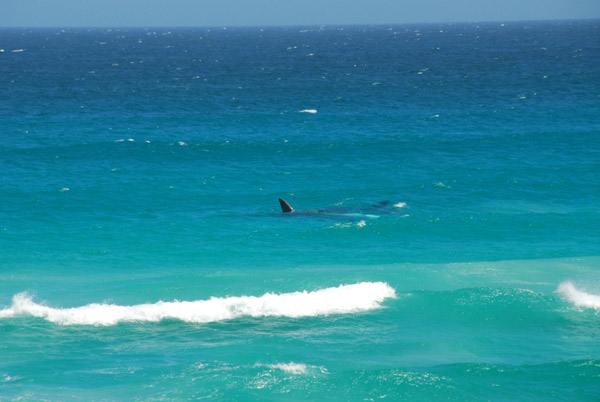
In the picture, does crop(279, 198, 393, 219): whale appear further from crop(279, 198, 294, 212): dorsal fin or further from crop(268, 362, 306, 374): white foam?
crop(268, 362, 306, 374): white foam

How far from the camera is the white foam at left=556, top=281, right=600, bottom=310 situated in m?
28.3

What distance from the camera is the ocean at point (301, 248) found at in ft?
74.9

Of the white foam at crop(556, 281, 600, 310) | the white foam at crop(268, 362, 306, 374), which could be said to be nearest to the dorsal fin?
the white foam at crop(556, 281, 600, 310)

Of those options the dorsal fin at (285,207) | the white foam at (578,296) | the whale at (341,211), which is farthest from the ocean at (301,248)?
the dorsal fin at (285,207)

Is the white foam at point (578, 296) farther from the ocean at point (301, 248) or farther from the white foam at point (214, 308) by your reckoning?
the white foam at point (214, 308)

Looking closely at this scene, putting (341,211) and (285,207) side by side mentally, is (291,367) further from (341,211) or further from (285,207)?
(341,211)

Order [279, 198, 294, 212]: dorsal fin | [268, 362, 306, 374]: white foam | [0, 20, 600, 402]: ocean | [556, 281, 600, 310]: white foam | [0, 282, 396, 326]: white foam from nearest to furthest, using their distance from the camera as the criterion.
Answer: [268, 362, 306, 374]: white foam, [0, 20, 600, 402]: ocean, [0, 282, 396, 326]: white foam, [556, 281, 600, 310]: white foam, [279, 198, 294, 212]: dorsal fin

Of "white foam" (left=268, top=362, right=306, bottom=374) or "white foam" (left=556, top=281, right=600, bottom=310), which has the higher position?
"white foam" (left=556, top=281, right=600, bottom=310)

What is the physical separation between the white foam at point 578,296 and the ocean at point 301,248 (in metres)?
0.09

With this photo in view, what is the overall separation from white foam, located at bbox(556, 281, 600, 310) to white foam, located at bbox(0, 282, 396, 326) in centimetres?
754

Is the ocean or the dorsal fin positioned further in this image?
the dorsal fin

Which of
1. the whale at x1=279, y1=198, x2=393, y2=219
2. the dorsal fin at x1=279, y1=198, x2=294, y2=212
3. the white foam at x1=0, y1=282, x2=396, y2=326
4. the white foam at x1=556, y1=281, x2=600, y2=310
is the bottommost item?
the white foam at x1=0, y1=282, x2=396, y2=326

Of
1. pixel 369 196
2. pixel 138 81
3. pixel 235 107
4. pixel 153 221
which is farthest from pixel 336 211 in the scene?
pixel 138 81

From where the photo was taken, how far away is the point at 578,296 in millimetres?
28969
